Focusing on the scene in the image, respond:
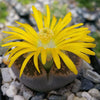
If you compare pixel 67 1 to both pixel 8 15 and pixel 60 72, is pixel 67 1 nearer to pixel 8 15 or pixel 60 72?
pixel 8 15

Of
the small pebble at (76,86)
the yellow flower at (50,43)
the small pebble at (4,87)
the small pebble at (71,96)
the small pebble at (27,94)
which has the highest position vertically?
the yellow flower at (50,43)

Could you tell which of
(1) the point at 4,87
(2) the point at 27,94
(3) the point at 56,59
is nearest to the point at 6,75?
(1) the point at 4,87

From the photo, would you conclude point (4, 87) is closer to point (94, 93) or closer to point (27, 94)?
point (27, 94)

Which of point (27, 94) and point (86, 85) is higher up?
point (27, 94)

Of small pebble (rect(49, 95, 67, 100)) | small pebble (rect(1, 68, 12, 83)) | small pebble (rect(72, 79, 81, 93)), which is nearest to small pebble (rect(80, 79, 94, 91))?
small pebble (rect(72, 79, 81, 93))

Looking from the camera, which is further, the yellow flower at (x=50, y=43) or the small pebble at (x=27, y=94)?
the small pebble at (x=27, y=94)

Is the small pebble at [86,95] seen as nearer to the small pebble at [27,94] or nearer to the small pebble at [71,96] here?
the small pebble at [71,96]

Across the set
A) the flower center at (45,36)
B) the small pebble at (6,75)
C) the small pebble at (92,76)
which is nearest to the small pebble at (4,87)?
the small pebble at (6,75)

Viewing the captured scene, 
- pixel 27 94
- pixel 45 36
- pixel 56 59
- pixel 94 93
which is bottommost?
pixel 94 93

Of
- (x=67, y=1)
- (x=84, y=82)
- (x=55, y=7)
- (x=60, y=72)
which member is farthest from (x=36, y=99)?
(x=67, y=1)

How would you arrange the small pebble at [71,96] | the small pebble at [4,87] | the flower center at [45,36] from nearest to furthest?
1. the flower center at [45,36]
2. the small pebble at [71,96]
3. the small pebble at [4,87]

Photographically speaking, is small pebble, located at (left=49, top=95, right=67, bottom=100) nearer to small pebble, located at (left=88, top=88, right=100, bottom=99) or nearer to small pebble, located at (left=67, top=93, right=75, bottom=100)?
small pebble, located at (left=67, top=93, right=75, bottom=100)

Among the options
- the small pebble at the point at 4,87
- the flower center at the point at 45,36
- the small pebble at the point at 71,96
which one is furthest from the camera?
the small pebble at the point at 4,87

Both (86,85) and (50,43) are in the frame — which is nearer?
(50,43)
